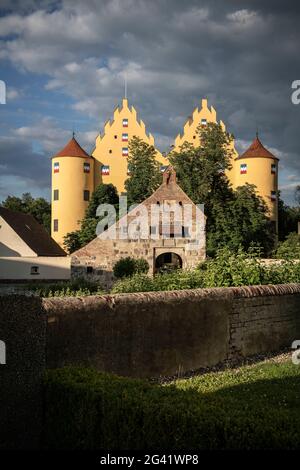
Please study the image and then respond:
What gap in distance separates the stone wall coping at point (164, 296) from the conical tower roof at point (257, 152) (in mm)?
44123

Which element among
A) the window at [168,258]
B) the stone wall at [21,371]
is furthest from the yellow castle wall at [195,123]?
the stone wall at [21,371]

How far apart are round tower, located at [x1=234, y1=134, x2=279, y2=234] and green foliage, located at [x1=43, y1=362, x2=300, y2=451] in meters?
50.5

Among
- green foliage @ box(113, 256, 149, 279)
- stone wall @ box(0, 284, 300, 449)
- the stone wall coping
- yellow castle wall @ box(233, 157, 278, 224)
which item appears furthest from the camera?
yellow castle wall @ box(233, 157, 278, 224)

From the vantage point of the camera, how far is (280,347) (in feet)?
41.7

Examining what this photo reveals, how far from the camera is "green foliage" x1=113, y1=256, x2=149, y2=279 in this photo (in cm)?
3891

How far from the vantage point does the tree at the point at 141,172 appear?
52.9m

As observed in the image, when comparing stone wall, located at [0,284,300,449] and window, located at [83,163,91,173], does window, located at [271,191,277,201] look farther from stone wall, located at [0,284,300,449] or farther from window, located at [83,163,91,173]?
stone wall, located at [0,284,300,449]

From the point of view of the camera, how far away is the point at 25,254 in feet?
133

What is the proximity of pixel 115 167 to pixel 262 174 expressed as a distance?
1452cm

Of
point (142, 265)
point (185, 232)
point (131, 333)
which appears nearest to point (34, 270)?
point (142, 265)

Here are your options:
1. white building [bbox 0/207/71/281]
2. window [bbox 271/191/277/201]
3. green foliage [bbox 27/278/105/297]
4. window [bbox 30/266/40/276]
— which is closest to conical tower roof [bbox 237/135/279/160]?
window [bbox 271/191/277/201]

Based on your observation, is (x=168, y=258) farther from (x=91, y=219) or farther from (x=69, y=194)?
(x=69, y=194)

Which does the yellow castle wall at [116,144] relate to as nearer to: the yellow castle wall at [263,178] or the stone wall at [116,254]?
the yellow castle wall at [263,178]
